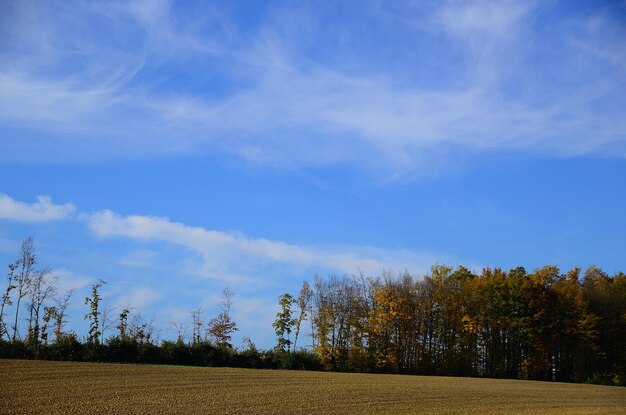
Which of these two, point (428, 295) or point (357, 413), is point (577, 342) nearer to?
point (428, 295)

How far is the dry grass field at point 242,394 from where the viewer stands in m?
16.0

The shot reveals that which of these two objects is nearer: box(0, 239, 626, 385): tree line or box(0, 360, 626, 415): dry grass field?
box(0, 360, 626, 415): dry grass field

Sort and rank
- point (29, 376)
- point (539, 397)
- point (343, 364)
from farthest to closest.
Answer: point (343, 364) → point (539, 397) → point (29, 376)

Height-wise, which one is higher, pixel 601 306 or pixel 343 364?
pixel 601 306

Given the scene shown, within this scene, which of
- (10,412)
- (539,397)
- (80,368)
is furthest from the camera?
(539,397)

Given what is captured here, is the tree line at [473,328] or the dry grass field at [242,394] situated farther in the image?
the tree line at [473,328]

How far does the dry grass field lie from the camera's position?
15984 mm

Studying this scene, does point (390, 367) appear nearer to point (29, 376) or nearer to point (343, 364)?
point (343, 364)

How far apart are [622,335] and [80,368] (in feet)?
107

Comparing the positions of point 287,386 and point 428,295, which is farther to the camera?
point 428,295

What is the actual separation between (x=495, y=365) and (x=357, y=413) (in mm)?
22572

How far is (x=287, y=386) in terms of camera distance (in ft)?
70.1

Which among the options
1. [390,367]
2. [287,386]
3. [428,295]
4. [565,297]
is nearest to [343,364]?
[390,367]

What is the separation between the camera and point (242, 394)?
61.9 feet
